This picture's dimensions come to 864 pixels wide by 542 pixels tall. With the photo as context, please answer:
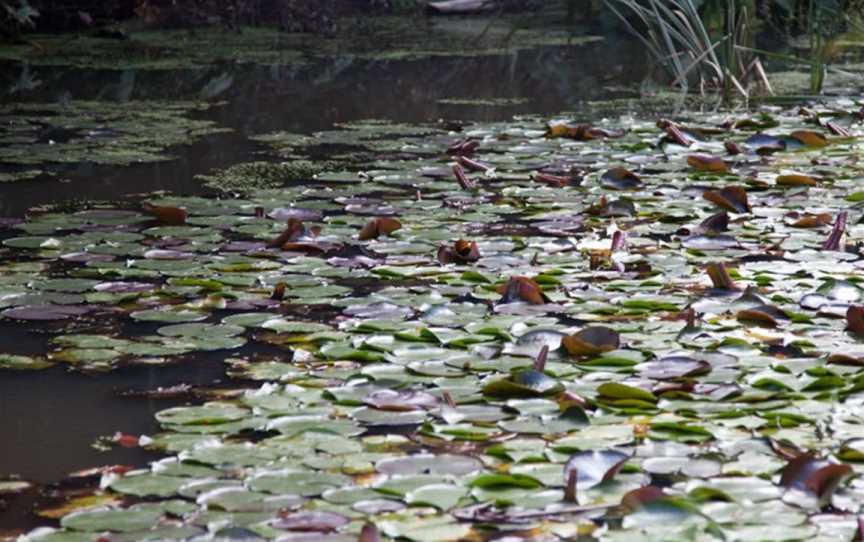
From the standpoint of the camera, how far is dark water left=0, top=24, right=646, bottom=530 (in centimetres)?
202

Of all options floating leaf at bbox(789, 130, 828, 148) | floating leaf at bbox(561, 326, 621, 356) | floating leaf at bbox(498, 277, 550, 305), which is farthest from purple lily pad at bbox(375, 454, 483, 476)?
floating leaf at bbox(789, 130, 828, 148)

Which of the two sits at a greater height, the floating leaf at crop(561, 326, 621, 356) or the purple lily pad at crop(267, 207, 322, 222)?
the floating leaf at crop(561, 326, 621, 356)

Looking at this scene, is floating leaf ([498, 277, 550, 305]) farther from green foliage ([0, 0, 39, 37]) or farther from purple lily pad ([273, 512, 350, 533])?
green foliage ([0, 0, 39, 37])

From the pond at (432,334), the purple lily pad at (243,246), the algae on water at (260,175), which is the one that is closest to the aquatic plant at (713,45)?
the pond at (432,334)

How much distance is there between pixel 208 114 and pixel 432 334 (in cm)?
341

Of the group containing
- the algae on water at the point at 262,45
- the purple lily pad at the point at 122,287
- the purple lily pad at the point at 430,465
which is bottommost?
the purple lily pad at the point at 430,465

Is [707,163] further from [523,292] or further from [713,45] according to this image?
[523,292]

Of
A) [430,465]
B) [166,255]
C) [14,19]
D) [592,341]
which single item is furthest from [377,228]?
[14,19]

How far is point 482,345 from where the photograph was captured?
2.32m

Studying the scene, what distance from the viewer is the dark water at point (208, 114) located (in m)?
2.02

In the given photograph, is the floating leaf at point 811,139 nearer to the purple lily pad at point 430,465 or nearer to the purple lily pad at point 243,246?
the purple lily pad at point 243,246

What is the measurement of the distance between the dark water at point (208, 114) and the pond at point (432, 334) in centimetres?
1

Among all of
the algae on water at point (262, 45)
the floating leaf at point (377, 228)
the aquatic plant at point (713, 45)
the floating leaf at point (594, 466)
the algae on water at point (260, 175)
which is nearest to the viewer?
the floating leaf at point (594, 466)

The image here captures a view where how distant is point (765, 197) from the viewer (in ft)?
12.1
